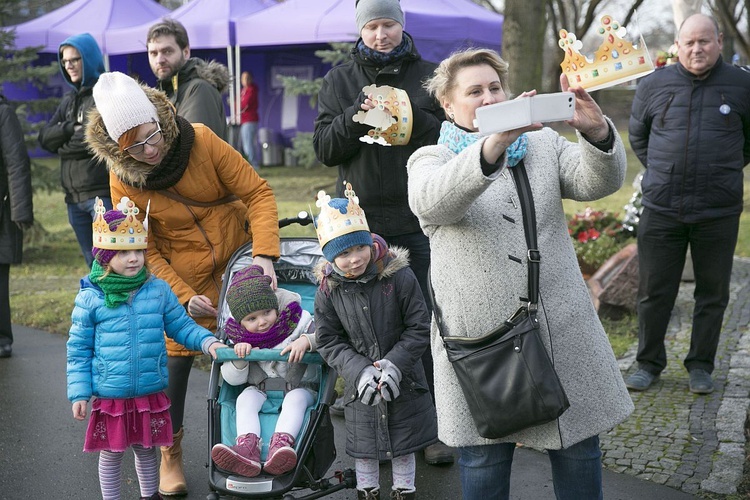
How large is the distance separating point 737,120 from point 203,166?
10.7 ft

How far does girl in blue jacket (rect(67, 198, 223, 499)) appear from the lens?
12.9 ft

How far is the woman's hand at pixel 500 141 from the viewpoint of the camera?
8.11 feet

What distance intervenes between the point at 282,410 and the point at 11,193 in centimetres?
390

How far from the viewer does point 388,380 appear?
3.71 meters

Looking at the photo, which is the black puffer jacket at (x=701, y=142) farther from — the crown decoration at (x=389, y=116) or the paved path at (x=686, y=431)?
the crown decoration at (x=389, y=116)

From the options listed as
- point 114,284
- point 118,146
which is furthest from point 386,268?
point 118,146

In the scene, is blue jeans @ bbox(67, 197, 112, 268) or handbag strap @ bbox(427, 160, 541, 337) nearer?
handbag strap @ bbox(427, 160, 541, 337)

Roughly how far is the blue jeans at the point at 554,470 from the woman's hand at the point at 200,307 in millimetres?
1624

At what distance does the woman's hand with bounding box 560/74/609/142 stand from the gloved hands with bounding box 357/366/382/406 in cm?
146

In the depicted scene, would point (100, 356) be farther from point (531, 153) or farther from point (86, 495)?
point (531, 153)

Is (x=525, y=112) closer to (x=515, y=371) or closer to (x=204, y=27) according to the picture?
(x=515, y=371)

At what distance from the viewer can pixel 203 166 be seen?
4242 millimetres

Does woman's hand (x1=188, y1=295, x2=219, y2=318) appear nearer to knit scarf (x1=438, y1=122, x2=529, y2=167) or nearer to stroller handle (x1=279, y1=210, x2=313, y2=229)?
stroller handle (x1=279, y1=210, x2=313, y2=229)

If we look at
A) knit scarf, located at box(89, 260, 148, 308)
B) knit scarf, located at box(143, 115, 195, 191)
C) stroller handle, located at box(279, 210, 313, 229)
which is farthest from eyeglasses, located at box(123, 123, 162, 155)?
stroller handle, located at box(279, 210, 313, 229)
